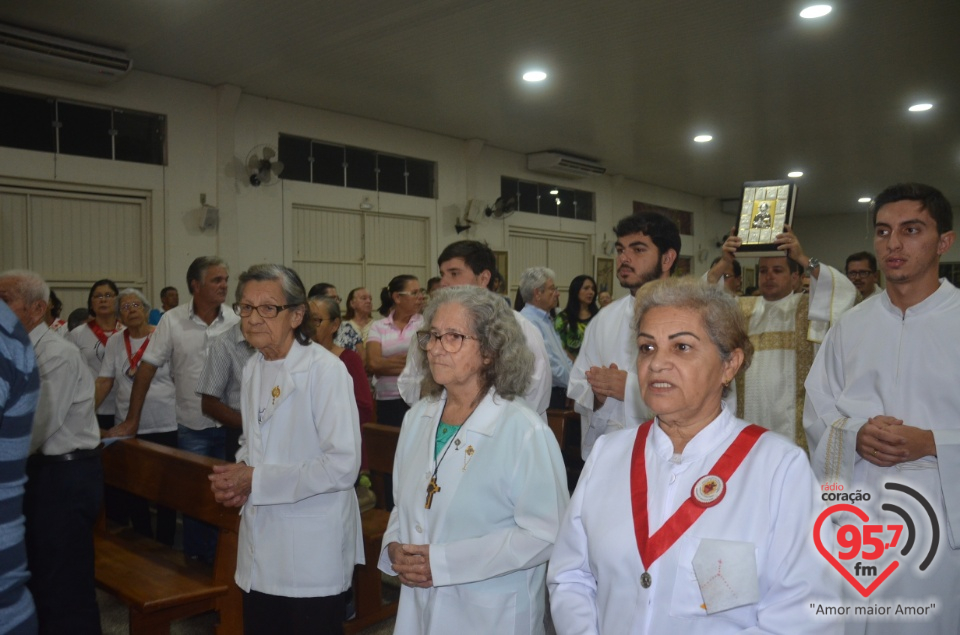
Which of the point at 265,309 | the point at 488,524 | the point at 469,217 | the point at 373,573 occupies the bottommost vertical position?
the point at 373,573

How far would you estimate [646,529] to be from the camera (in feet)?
5.18

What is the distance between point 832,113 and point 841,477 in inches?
370

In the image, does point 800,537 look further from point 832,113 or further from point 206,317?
point 832,113

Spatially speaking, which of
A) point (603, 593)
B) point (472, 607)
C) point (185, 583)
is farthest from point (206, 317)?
point (603, 593)

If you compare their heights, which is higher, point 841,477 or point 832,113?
point 832,113

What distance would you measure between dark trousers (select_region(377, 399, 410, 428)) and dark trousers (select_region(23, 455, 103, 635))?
2.95m

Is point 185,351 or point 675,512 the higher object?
point 185,351

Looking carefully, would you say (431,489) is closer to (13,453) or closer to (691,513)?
(691,513)

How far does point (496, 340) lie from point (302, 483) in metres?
0.88

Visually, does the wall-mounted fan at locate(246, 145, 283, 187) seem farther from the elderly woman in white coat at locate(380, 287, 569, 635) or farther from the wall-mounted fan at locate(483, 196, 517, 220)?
the elderly woman in white coat at locate(380, 287, 569, 635)

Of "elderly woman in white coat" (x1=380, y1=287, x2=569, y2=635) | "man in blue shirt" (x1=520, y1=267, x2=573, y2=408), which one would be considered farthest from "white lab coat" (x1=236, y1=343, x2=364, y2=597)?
"man in blue shirt" (x1=520, y1=267, x2=573, y2=408)

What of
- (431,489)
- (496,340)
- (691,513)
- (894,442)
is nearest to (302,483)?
(431,489)

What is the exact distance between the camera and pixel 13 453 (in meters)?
1.42

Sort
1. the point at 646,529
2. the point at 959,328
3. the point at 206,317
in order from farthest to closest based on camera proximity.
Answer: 1. the point at 206,317
2. the point at 959,328
3. the point at 646,529
